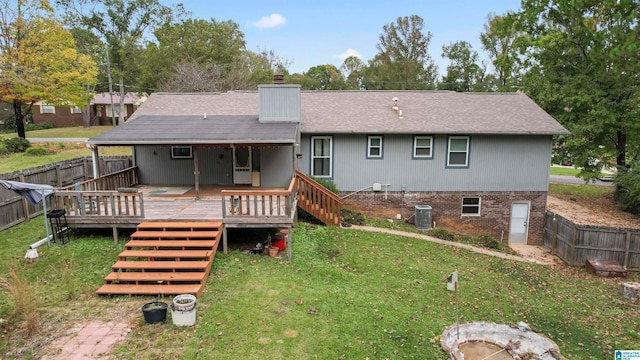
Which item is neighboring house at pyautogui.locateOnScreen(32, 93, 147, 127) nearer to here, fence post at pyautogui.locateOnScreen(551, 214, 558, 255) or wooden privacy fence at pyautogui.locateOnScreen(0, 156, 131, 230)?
wooden privacy fence at pyautogui.locateOnScreen(0, 156, 131, 230)

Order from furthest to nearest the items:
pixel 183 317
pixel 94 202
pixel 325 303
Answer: pixel 94 202, pixel 325 303, pixel 183 317

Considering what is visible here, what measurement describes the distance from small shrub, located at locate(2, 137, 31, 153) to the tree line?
2514 millimetres

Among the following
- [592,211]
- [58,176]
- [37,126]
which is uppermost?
[37,126]

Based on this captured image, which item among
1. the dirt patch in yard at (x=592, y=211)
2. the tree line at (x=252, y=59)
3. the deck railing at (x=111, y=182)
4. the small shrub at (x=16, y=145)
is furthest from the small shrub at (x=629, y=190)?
the small shrub at (x=16, y=145)

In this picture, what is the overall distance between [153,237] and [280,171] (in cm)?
594

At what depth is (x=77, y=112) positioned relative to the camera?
4269 centimetres

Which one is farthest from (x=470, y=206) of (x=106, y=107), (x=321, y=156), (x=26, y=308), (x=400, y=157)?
(x=106, y=107)

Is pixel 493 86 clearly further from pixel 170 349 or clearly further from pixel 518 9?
pixel 170 349

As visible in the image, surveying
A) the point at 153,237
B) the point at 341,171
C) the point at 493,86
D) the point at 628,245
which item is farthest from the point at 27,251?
the point at 493,86

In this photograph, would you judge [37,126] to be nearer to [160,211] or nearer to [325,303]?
[160,211]

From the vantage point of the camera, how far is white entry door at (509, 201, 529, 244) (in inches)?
628

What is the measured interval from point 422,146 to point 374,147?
1.90m

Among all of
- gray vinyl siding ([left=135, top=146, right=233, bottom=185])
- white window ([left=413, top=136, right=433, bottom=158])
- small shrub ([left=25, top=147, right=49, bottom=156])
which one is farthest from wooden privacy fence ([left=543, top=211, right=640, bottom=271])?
small shrub ([left=25, top=147, right=49, bottom=156])

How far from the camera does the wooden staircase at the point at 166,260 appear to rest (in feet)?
26.8
